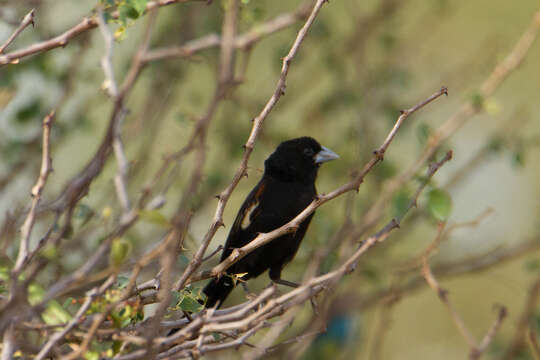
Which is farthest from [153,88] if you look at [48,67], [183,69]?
[48,67]

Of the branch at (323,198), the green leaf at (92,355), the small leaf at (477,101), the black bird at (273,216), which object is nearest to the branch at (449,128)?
the small leaf at (477,101)

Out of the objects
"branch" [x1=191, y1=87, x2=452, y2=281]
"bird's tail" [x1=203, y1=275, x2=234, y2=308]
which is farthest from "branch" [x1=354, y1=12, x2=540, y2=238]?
"bird's tail" [x1=203, y1=275, x2=234, y2=308]

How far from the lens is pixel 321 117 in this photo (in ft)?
19.1

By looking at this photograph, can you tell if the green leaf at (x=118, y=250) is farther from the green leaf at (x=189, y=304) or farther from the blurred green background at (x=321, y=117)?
the blurred green background at (x=321, y=117)

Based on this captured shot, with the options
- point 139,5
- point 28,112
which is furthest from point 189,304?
point 28,112

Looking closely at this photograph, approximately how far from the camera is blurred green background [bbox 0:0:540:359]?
4.07 metres

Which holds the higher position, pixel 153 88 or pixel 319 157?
pixel 153 88

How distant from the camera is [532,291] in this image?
370cm

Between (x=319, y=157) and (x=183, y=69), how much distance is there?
5.60 feet

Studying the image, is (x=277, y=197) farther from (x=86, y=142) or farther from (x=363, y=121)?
(x=86, y=142)

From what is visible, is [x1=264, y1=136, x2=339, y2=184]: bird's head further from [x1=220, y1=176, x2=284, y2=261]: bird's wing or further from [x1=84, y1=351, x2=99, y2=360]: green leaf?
[x1=84, y1=351, x2=99, y2=360]: green leaf

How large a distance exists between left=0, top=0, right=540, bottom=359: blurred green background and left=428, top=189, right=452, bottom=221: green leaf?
12.7 inches

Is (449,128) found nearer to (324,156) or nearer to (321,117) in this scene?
(324,156)

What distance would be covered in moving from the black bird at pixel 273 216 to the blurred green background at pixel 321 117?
290mm
